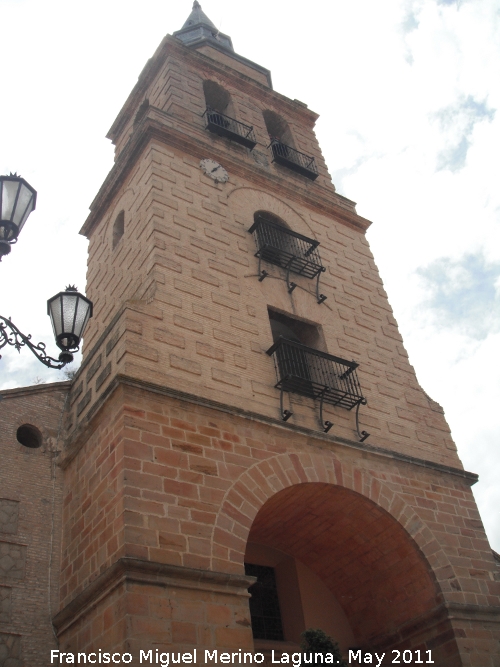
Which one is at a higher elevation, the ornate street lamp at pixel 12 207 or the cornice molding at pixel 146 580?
the ornate street lamp at pixel 12 207

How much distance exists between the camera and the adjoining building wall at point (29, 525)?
7.46 metres

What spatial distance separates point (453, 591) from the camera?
889 cm

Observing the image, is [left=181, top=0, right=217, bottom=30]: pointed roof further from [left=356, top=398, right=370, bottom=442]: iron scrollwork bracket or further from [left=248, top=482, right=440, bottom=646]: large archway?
[left=248, top=482, right=440, bottom=646]: large archway

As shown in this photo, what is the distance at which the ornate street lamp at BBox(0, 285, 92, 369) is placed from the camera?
631 cm

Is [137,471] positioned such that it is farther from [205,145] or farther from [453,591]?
[205,145]

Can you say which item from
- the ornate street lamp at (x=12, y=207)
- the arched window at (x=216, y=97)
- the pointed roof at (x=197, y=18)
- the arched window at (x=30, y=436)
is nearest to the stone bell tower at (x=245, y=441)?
the arched window at (x=30, y=436)

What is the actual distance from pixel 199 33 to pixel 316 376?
45.3ft

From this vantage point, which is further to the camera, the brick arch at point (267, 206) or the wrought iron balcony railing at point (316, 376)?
the brick arch at point (267, 206)

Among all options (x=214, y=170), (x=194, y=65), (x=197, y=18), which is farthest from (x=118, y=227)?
(x=197, y=18)

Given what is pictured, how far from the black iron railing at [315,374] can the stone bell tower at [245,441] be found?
0.11 feet

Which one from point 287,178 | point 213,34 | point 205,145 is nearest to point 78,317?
point 205,145

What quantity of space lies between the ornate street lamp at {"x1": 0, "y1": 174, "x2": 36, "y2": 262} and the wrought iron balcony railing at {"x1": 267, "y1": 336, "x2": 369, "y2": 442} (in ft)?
14.2

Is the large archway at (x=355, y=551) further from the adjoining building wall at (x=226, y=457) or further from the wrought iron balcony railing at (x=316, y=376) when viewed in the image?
the wrought iron balcony railing at (x=316, y=376)

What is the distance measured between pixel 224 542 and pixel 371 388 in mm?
4229
